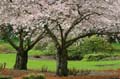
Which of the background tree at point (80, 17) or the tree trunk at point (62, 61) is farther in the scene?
the tree trunk at point (62, 61)

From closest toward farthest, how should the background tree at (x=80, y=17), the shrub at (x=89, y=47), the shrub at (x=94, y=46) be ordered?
the background tree at (x=80, y=17) → the shrub at (x=89, y=47) → the shrub at (x=94, y=46)

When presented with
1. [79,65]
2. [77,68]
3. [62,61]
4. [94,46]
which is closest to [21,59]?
[62,61]

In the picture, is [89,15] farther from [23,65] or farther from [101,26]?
[23,65]

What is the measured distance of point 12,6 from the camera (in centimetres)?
2550

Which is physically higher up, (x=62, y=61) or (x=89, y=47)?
(x=89, y=47)

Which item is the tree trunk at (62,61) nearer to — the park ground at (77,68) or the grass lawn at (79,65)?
the park ground at (77,68)

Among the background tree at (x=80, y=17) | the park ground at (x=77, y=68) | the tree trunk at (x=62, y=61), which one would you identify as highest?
the background tree at (x=80, y=17)

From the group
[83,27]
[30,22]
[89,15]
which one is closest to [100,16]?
[89,15]

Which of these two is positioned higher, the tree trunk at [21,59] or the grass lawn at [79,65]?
the tree trunk at [21,59]

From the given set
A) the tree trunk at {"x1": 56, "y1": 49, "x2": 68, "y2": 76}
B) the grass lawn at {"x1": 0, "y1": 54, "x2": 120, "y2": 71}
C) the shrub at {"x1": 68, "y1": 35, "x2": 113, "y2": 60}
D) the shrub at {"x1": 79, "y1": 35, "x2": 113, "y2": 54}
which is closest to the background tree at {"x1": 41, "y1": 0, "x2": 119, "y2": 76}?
the tree trunk at {"x1": 56, "y1": 49, "x2": 68, "y2": 76}

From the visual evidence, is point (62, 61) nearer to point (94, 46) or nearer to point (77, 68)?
point (77, 68)

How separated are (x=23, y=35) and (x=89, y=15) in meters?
9.05

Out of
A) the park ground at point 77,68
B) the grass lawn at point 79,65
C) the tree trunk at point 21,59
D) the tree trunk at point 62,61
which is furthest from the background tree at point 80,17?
the grass lawn at point 79,65

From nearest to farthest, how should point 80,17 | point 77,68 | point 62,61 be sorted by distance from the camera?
point 80,17 < point 62,61 < point 77,68
